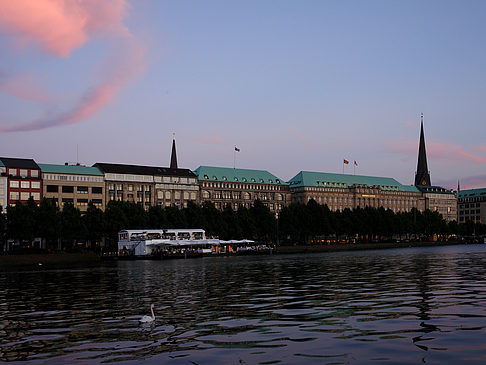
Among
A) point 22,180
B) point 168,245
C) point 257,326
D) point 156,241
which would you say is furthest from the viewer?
point 22,180

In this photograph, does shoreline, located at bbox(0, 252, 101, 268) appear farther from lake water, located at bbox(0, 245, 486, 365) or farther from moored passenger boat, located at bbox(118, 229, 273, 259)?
lake water, located at bbox(0, 245, 486, 365)

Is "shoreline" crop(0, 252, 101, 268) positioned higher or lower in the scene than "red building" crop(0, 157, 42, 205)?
lower

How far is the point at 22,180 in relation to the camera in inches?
7515

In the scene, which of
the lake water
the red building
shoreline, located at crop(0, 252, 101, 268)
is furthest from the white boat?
the lake water

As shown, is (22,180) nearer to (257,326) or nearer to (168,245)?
(168,245)

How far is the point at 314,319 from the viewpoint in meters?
29.7

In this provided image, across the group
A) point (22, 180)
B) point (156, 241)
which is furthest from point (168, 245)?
point (22, 180)

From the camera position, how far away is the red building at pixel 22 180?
187m

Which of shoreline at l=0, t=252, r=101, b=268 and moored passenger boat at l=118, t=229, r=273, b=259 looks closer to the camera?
shoreline at l=0, t=252, r=101, b=268

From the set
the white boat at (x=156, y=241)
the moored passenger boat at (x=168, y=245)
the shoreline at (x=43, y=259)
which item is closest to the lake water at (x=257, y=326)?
the shoreline at (x=43, y=259)

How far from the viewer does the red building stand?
614ft

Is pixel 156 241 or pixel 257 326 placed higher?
pixel 156 241

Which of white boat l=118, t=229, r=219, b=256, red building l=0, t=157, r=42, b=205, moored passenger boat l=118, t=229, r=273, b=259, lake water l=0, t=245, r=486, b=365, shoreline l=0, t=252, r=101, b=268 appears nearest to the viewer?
lake water l=0, t=245, r=486, b=365

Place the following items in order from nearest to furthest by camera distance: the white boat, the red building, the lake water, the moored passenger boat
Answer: the lake water < the moored passenger boat < the white boat < the red building
